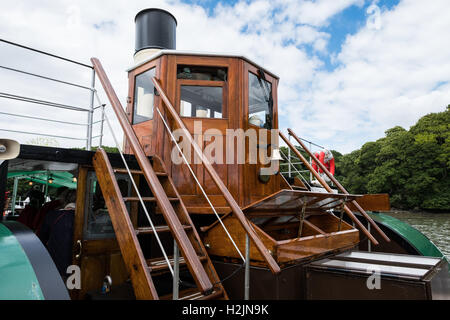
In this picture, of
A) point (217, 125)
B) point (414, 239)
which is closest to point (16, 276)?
point (217, 125)

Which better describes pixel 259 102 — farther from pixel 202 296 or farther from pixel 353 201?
pixel 202 296

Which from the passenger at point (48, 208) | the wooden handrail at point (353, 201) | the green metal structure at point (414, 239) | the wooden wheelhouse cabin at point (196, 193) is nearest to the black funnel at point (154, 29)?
the wooden wheelhouse cabin at point (196, 193)

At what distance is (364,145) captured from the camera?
4269cm

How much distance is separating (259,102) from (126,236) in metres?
2.88

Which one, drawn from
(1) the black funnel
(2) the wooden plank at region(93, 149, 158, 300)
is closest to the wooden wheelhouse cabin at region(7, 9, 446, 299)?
(2) the wooden plank at region(93, 149, 158, 300)

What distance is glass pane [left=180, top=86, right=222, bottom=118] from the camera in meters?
4.25

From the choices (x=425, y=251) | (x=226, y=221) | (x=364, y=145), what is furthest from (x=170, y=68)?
(x=364, y=145)

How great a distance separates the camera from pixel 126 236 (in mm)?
2775

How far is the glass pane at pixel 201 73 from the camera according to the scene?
4.26m

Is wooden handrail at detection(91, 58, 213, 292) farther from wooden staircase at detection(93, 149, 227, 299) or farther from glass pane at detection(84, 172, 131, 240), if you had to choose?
glass pane at detection(84, 172, 131, 240)

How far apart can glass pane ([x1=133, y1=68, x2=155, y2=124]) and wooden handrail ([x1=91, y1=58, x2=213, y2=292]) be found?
958 mm
